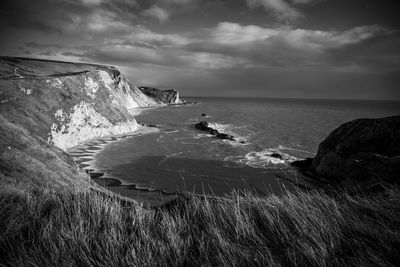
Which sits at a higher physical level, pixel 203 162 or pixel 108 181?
pixel 203 162

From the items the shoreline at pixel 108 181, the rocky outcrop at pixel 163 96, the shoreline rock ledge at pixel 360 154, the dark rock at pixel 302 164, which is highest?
the rocky outcrop at pixel 163 96

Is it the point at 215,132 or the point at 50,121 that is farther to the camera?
the point at 215,132

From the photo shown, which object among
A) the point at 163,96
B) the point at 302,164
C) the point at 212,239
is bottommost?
the point at 302,164

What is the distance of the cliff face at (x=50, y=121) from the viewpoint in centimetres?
938

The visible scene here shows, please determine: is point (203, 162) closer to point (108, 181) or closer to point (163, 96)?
point (108, 181)

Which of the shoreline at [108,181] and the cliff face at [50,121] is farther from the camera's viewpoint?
the shoreline at [108,181]

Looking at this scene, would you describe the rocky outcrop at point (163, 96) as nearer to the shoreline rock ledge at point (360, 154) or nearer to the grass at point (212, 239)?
the shoreline rock ledge at point (360, 154)

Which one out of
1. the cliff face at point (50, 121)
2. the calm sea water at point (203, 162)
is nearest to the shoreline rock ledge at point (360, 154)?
the calm sea water at point (203, 162)

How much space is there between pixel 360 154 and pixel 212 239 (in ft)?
54.6

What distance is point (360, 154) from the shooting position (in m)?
15.6

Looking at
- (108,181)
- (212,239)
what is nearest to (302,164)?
(108,181)

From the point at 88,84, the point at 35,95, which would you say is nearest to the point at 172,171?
the point at 35,95

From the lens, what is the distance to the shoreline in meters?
12.3

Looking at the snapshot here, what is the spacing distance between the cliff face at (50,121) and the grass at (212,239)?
19.6 feet
